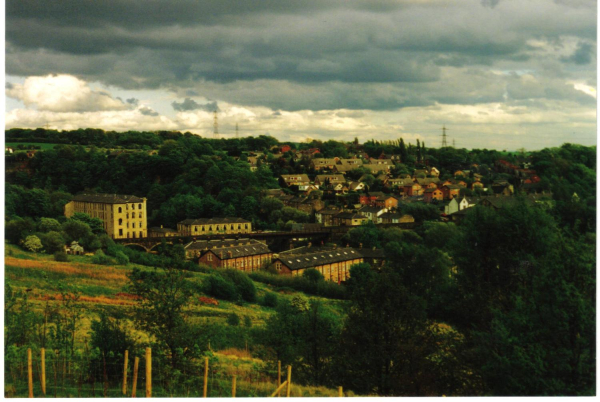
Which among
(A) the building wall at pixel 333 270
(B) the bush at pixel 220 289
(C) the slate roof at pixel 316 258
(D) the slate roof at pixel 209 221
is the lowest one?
(A) the building wall at pixel 333 270

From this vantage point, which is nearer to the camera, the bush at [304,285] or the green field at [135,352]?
the green field at [135,352]

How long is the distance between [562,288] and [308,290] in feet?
27.1

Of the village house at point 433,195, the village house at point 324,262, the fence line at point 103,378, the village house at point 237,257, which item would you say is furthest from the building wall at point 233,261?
the fence line at point 103,378

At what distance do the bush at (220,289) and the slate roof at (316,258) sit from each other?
14.1ft

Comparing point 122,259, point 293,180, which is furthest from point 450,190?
point 122,259

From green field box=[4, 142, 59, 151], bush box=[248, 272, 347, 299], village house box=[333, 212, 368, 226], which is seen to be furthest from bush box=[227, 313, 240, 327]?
village house box=[333, 212, 368, 226]

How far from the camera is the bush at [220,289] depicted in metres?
10.0

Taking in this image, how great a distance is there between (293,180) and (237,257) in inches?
434

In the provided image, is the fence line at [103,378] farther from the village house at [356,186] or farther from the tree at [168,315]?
the village house at [356,186]

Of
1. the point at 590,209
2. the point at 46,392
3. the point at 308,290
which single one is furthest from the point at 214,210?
the point at 46,392

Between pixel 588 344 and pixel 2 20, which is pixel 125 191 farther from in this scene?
pixel 588 344

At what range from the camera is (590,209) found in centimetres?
720

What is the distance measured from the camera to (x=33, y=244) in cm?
1305

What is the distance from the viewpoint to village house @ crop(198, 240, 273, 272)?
48.9 feet
